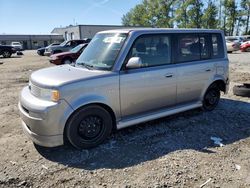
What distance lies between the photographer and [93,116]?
4.24m

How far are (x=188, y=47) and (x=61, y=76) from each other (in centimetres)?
274

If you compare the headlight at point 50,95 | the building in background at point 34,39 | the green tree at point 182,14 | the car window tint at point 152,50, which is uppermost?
the green tree at point 182,14

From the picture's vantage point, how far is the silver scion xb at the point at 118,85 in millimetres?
3895

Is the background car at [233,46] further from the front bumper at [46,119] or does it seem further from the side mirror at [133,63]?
the front bumper at [46,119]

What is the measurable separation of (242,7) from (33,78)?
59631 mm

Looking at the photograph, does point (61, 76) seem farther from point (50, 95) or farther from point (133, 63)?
point (133, 63)

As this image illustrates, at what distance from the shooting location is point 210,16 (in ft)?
168

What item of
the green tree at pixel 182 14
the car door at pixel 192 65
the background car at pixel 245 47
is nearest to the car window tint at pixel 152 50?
the car door at pixel 192 65

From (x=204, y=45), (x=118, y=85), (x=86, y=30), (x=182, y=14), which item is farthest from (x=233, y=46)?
(x=86, y=30)

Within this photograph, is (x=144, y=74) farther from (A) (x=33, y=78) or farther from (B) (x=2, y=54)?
(B) (x=2, y=54)

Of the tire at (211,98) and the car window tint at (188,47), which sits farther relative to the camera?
the tire at (211,98)

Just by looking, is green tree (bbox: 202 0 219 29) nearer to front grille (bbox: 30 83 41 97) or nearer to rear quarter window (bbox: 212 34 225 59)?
rear quarter window (bbox: 212 34 225 59)

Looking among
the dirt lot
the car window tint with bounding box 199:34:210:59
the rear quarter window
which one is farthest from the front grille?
the rear quarter window

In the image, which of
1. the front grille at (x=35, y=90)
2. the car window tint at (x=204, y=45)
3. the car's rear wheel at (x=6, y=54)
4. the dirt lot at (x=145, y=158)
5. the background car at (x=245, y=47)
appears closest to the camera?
the dirt lot at (x=145, y=158)
